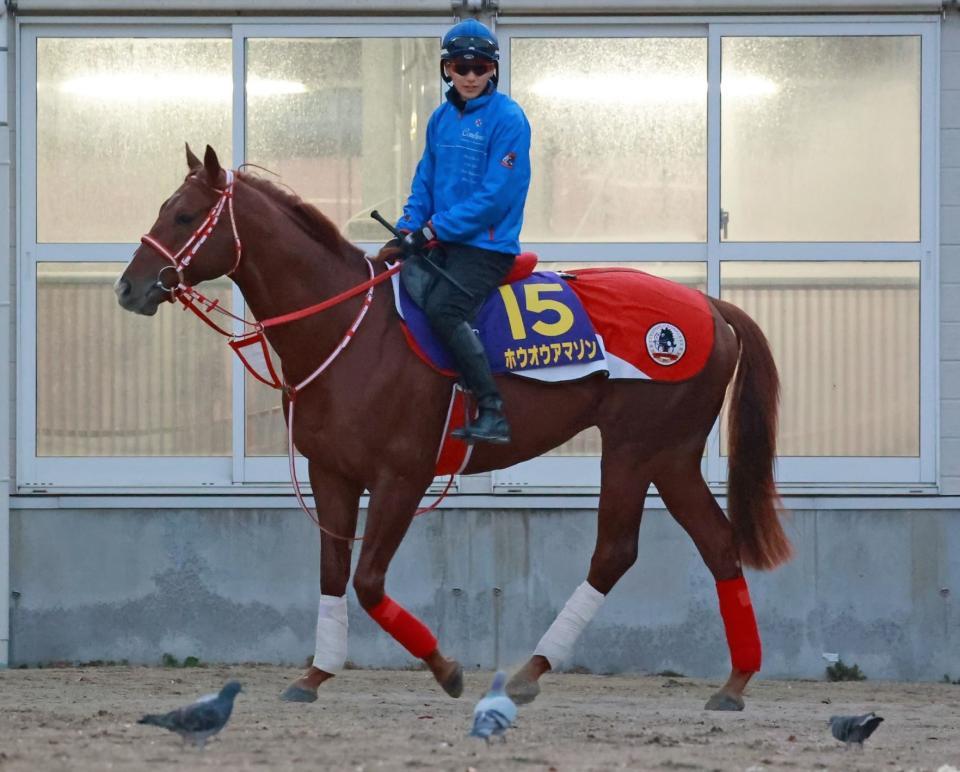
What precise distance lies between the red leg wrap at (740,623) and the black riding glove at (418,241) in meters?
1.86

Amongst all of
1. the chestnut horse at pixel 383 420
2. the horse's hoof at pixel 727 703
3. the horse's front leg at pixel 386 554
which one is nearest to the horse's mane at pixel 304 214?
the chestnut horse at pixel 383 420

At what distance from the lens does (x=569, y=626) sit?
24.0 ft

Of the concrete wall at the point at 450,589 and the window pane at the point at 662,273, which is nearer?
the concrete wall at the point at 450,589

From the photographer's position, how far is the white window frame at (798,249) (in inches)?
379

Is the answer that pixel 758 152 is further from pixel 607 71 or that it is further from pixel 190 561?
pixel 190 561

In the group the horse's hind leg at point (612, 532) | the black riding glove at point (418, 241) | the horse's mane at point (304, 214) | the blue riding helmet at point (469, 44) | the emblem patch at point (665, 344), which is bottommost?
the horse's hind leg at point (612, 532)

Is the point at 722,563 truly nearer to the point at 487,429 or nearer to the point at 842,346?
→ the point at 487,429

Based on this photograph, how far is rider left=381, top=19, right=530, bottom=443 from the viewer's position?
276 inches

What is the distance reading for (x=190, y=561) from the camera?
9.46 meters

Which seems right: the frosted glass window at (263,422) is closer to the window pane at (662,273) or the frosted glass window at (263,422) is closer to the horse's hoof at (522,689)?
the window pane at (662,273)

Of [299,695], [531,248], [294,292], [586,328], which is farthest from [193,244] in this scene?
[531,248]

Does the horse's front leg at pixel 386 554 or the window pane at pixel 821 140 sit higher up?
the window pane at pixel 821 140

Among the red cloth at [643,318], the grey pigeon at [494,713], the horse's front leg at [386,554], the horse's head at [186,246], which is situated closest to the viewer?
the grey pigeon at [494,713]

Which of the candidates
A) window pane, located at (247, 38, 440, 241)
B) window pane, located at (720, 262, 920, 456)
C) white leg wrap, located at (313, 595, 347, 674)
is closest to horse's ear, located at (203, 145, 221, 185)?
white leg wrap, located at (313, 595, 347, 674)
